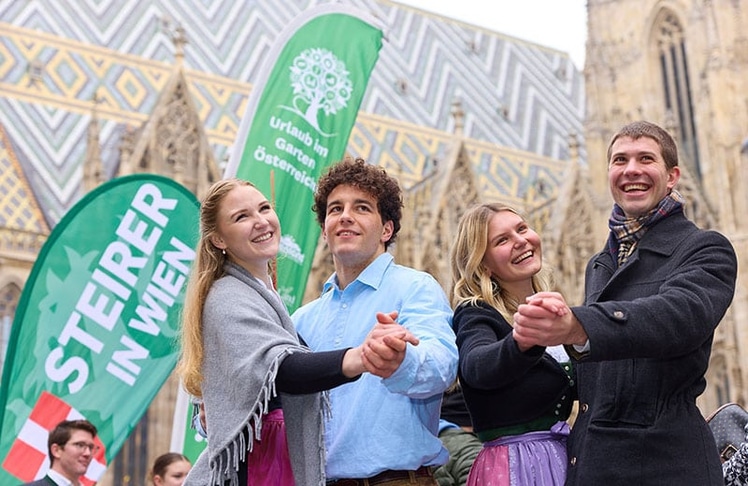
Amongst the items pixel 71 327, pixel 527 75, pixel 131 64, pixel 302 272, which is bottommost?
pixel 71 327

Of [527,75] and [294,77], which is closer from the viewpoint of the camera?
[294,77]

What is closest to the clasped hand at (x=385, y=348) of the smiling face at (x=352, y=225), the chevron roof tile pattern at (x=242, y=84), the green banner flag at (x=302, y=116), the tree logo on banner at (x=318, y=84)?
the smiling face at (x=352, y=225)

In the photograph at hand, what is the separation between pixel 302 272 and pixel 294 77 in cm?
141

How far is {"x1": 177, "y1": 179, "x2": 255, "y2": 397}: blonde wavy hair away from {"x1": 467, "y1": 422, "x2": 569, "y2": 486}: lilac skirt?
84 cm

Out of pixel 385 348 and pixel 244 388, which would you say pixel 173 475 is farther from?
pixel 385 348

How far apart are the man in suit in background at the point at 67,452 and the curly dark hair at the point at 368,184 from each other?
2.82 m

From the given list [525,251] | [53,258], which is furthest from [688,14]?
[525,251]

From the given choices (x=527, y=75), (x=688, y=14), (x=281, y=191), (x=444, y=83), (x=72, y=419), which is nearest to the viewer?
(x=72, y=419)

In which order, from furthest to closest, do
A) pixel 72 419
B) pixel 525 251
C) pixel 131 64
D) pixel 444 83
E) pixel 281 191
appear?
pixel 444 83
pixel 131 64
pixel 281 191
pixel 72 419
pixel 525 251

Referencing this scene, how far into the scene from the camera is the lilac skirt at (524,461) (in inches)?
120

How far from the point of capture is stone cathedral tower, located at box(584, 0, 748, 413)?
2164 cm

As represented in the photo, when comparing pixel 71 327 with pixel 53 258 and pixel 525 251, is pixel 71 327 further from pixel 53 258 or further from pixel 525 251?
pixel 525 251

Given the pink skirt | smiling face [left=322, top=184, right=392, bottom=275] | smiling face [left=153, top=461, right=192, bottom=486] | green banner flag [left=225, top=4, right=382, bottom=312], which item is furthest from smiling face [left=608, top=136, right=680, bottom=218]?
green banner flag [left=225, top=4, right=382, bottom=312]

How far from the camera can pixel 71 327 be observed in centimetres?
623
